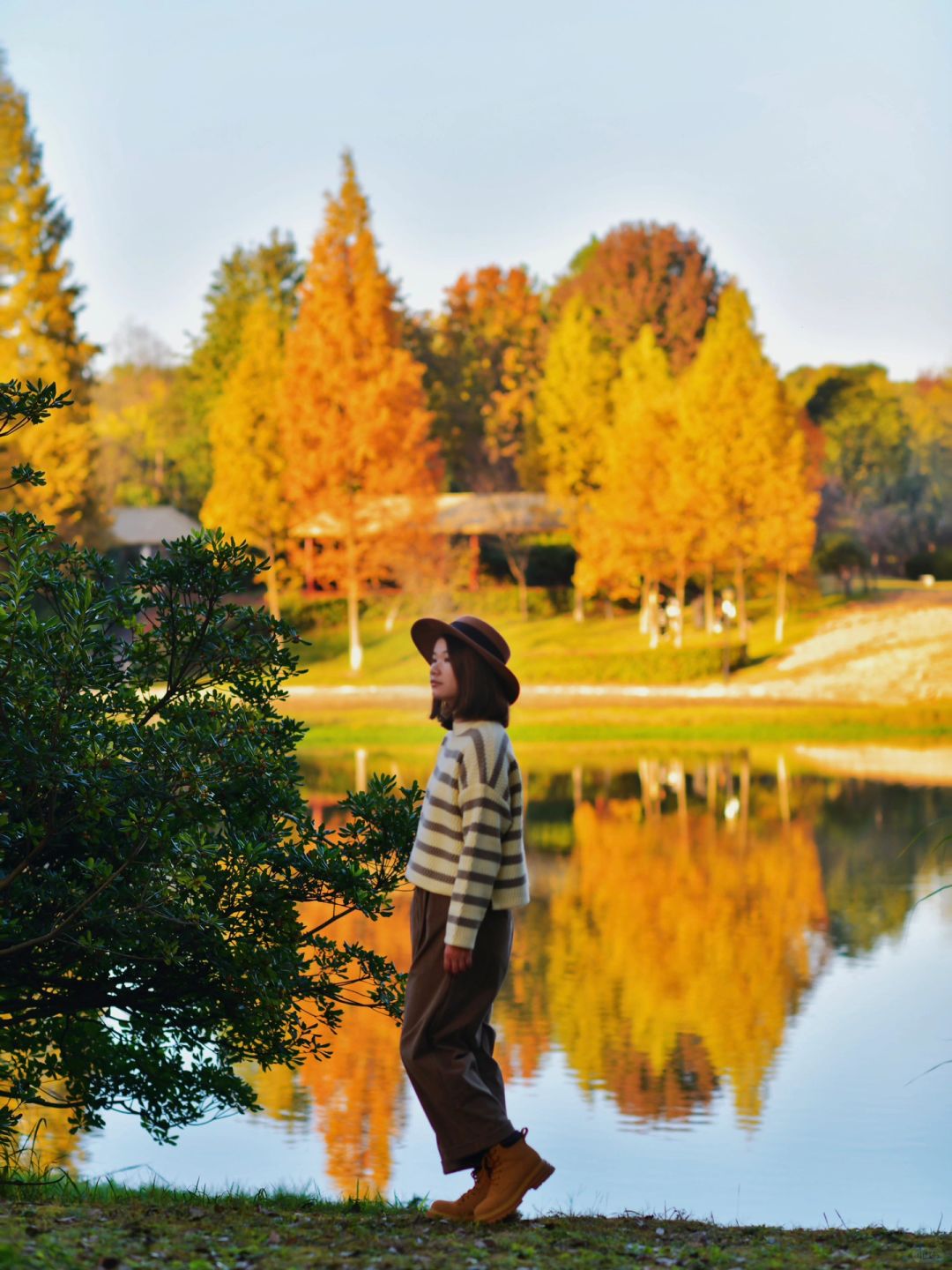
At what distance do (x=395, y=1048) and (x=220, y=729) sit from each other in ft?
16.1

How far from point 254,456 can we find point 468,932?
3530 cm

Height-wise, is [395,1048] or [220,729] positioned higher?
[220,729]

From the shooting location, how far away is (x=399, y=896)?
14.7m

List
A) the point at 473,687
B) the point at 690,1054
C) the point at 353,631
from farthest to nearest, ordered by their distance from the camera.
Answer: the point at 353,631, the point at 690,1054, the point at 473,687

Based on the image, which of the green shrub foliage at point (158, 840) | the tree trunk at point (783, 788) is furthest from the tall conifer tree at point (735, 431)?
the green shrub foliage at point (158, 840)

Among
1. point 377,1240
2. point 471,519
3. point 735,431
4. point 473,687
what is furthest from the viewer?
point 471,519

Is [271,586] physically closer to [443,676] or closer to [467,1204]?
[443,676]

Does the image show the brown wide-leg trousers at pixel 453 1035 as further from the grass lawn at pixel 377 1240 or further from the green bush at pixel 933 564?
the green bush at pixel 933 564

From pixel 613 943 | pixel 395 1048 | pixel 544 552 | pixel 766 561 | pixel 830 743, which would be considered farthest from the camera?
pixel 544 552

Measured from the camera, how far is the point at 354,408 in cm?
3697

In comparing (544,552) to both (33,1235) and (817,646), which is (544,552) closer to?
(817,646)

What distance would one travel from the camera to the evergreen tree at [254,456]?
3941cm

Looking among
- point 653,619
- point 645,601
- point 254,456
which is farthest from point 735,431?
point 254,456

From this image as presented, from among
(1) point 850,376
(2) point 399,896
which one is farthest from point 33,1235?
(1) point 850,376
